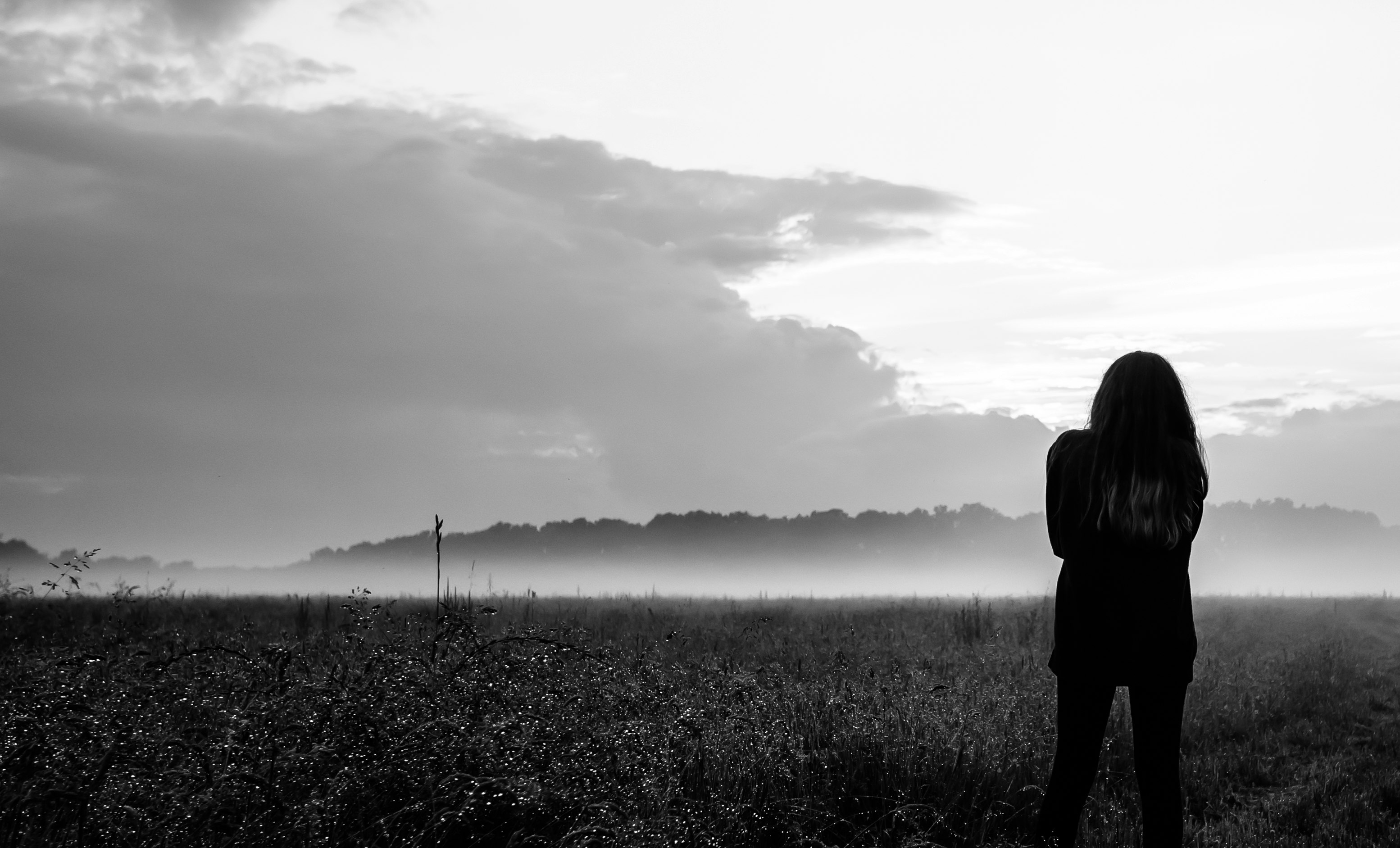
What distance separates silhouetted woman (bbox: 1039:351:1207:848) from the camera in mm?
4789

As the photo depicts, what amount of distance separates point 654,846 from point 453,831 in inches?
42.4

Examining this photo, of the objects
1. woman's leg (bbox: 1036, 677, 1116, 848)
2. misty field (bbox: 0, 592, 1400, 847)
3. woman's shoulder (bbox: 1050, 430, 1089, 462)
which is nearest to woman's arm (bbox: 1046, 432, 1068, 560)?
woman's shoulder (bbox: 1050, 430, 1089, 462)

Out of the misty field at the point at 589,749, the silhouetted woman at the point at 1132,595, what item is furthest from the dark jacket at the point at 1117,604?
the misty field at the point at 589,749

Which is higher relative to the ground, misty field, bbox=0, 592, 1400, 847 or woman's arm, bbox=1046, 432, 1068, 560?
woman's arm, bbox=1046, 432, 1068, 560

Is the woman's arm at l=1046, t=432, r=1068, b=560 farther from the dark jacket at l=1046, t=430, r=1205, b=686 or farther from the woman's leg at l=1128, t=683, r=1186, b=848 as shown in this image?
the woman's leg at l=1128, t=683, r=1186, b=848

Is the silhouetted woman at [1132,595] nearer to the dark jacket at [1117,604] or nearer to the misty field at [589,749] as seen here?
the dark jacket at [1117,604]

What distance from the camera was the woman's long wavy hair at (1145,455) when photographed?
4.79m

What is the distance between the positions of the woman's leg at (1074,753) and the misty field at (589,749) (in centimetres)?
53

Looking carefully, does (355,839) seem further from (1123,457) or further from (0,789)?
(1123,457)

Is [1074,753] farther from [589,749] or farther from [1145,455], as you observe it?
[589,749]

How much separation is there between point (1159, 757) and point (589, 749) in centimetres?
298

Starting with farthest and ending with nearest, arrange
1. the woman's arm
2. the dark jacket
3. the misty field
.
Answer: the woman's arm < the dark jacket < the misty field

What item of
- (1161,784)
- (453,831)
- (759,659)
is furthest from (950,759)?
(759,659)

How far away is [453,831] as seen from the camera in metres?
4.48
